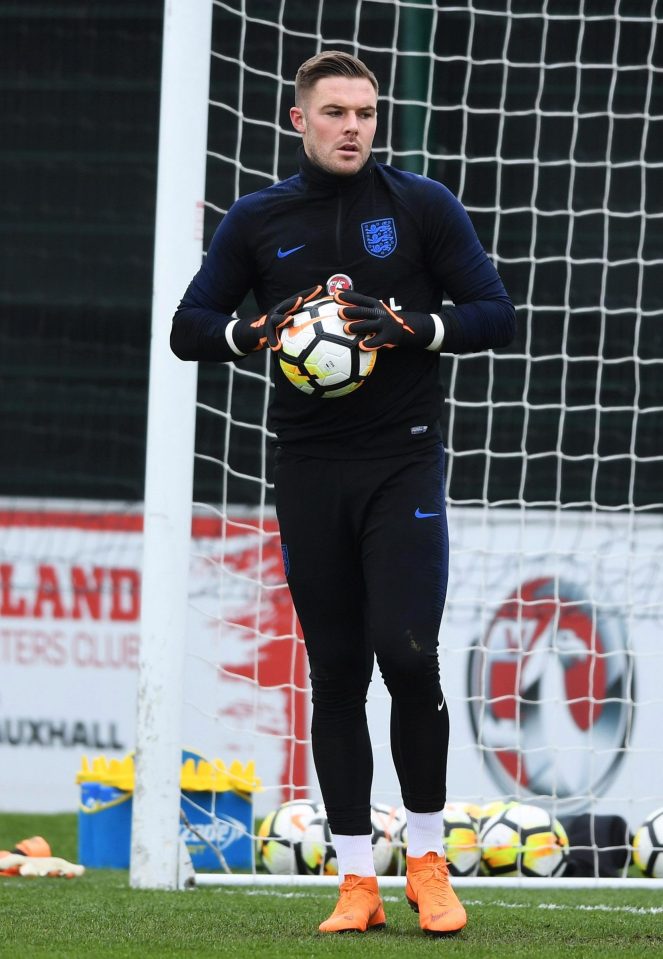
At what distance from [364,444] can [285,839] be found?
2.01 meters

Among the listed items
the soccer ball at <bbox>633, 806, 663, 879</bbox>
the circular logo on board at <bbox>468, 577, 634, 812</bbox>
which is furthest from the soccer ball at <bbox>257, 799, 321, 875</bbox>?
the circular logo on board at <bbox>468, 577, 634, 812</bbox>

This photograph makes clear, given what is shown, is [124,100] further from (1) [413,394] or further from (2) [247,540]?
(1) [413,394]

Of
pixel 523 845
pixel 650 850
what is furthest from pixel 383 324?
pixel 650 850

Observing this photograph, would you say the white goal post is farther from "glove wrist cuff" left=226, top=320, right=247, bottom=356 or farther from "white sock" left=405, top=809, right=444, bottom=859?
"white sock" left=405, top=809, right=444, bottom=859

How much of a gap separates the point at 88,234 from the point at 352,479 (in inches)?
176

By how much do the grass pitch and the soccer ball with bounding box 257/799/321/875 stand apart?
14.4 inches

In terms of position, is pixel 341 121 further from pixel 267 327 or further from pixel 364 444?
pixel 364 444

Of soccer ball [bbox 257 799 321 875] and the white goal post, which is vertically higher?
the white goal post

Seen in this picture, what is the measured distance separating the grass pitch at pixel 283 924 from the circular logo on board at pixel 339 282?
137cm

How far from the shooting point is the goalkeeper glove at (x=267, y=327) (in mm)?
3217

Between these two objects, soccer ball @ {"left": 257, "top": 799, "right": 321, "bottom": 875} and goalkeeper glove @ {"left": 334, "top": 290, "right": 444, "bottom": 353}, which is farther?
soccer ball @ {"left": 257, "top": 799, "right": 321, "bottom": 875}

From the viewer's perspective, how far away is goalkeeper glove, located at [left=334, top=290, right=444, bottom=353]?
3.16 metres

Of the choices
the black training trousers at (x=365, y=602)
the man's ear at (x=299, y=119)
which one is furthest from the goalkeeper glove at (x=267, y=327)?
the man's ear at (x=299, y=119)

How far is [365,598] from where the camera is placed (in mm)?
3432
